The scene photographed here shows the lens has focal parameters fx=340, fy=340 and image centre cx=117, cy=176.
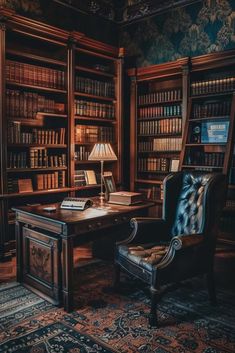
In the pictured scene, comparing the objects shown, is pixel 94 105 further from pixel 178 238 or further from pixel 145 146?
pixel 178 238

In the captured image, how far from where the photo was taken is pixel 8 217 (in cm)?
389

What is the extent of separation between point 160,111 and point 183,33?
1.09 meters

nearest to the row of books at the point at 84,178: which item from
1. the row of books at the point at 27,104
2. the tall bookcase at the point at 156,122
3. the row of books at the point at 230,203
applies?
the tall bookcase at the point at 156,122

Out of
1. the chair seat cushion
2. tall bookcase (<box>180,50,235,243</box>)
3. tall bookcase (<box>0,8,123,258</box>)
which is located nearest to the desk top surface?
the chair seat cushion

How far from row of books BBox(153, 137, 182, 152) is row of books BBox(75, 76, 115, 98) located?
980 mm

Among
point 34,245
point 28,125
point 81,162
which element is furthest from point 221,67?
point 34,245

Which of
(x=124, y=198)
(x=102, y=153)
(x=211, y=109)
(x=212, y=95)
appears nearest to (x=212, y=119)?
(x=211, y=109)

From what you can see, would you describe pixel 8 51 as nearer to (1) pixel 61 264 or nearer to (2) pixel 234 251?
(1) pixel 61 264

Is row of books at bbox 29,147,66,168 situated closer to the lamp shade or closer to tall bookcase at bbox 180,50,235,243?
the lamp shade

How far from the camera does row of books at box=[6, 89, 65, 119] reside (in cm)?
387

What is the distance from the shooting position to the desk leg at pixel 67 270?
253 cm

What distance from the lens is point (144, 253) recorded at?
2578 mm

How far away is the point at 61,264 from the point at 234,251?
2216 mm

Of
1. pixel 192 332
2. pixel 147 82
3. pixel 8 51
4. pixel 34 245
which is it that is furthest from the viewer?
pixel 147 82
